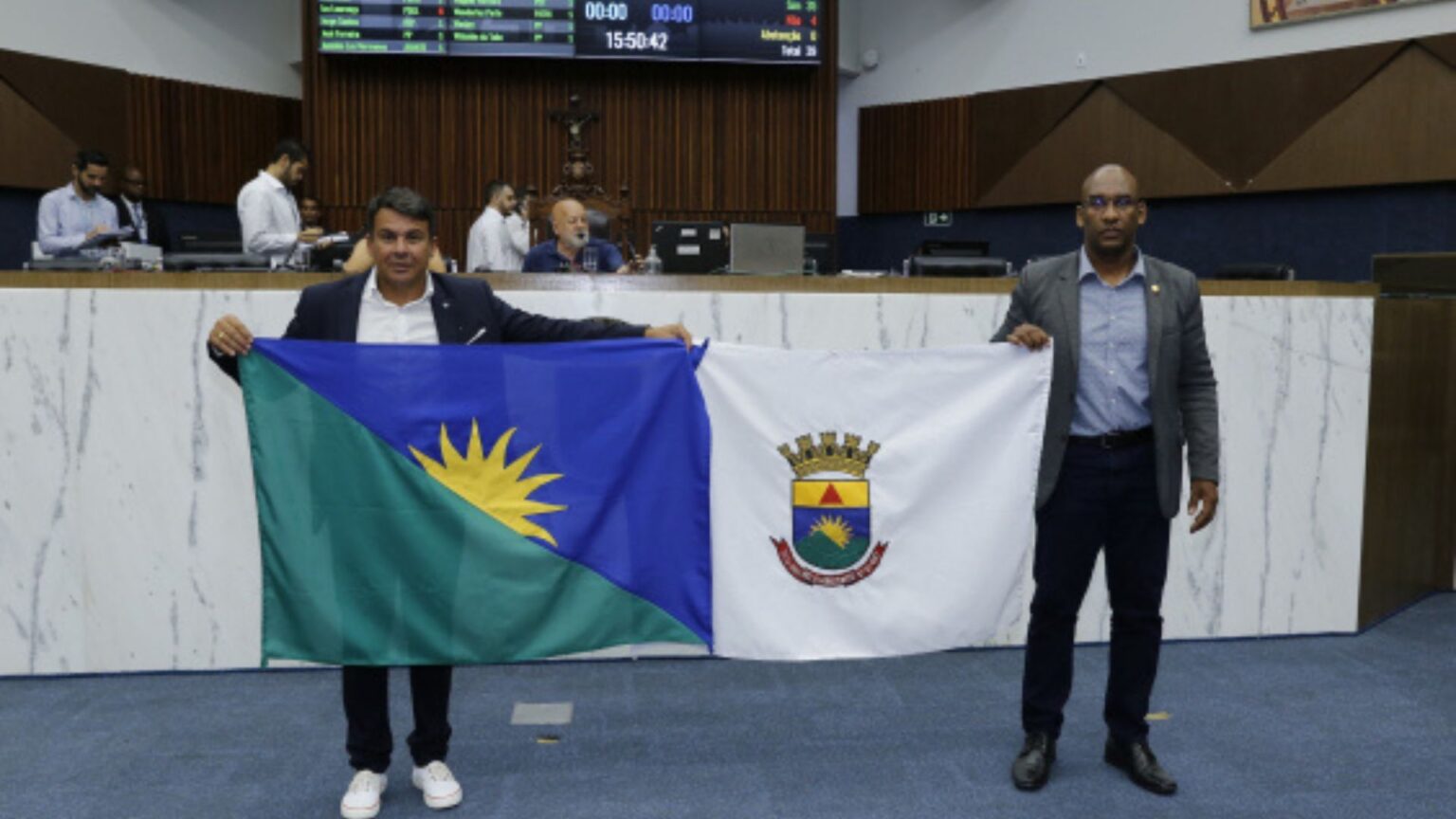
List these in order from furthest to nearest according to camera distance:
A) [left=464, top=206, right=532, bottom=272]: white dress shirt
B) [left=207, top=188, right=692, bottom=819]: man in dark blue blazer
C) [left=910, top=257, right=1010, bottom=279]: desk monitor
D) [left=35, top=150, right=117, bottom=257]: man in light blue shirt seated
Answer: [left=464, top=206, right=532, bottom=272]: white dress shirt → [left=35, top=150, right=117, bottom=257]: man in light blue shirt seated → [left=910, top=257, right=1010, bottom=279]: desk monitor → [left=207, top=188, right=692, bottom=819]: man in dark blue blazer

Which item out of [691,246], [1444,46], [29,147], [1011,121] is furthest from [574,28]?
[1444,46]

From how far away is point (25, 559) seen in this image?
3613 mm

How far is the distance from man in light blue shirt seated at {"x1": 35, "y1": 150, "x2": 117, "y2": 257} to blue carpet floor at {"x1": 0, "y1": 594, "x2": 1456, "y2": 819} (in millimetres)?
3470

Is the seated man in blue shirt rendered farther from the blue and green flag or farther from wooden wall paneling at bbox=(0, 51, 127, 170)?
wooden wall paneling at bbox=(0, 51, 127, 170)

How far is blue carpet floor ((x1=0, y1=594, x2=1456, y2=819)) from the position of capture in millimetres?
2744

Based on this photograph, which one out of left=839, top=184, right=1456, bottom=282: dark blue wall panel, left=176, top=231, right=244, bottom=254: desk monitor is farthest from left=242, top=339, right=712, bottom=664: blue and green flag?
left=839, top=184, right=1456, bottom=282: dark blue wall panel

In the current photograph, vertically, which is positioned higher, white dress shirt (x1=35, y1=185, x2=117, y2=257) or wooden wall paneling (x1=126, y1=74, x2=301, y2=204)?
wooden wall paneling (x1=126, y1=74, x2=301, y2=204)

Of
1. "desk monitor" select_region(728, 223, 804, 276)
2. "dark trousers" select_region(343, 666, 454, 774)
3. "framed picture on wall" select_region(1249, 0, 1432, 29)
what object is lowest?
"dark trousers" select_region(343, 666, 454, 774)

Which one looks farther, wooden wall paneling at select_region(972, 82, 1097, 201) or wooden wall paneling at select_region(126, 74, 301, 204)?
wooden wall paneling at select_region(972, 82, 1097, 201)

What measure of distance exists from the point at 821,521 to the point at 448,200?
736 centimetres

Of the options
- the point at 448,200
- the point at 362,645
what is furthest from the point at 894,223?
the point at 362,645

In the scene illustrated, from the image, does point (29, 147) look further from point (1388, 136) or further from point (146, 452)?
point (1388, 136)

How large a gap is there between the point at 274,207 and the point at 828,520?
3.69 metres

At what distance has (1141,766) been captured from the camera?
9.31 ft
